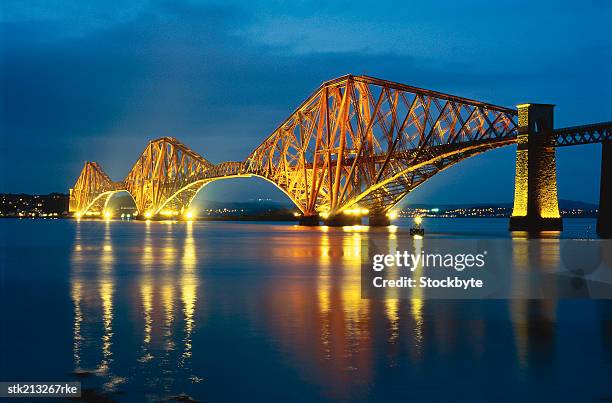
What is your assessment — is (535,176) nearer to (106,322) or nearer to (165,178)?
(106,322)

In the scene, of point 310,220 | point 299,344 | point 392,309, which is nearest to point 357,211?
point 310,220

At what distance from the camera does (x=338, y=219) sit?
272 ft

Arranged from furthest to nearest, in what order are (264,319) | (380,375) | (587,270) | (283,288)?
(587,270) < (283,288) < (264,319) < (380,375)

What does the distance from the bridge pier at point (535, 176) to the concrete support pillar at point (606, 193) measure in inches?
207

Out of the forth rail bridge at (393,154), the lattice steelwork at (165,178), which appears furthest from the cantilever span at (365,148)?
the lattice steelwork at (165,178)

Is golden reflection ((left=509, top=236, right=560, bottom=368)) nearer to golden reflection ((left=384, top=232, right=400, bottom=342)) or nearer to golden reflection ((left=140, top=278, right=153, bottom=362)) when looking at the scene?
golden reflection ((left=384, top=232, right=400, bottom=342))

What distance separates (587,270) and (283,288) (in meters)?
12.2

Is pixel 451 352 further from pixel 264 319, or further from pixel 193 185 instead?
pixel 193 185

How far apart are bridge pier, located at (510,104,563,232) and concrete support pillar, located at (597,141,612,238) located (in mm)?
5265

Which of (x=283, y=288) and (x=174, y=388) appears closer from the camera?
(x=174, y=388)

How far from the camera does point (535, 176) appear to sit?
57219mm

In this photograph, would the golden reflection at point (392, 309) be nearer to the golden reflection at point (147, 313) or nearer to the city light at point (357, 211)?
the golden reflection at point (147, 313)

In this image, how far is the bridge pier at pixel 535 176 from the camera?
5706 cm

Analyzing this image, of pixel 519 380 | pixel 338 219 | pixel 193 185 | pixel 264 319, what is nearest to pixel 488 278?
pixel 264 319
